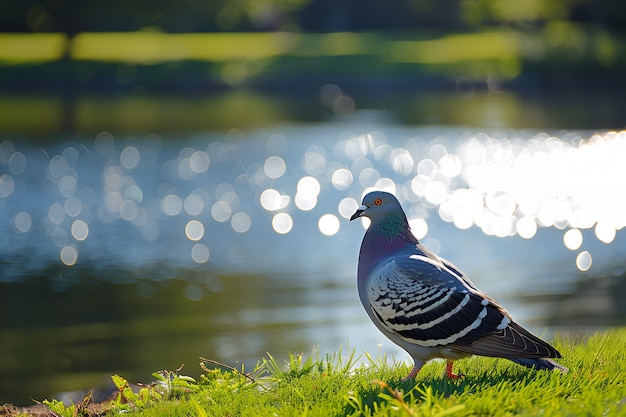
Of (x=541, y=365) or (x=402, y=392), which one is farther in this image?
(x=541, y=365)

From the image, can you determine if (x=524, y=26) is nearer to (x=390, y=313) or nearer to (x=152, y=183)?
(x=152, y=183)

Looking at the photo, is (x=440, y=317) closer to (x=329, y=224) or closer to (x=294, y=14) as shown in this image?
(x=329, y=224)

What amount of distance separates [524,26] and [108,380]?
2360 inches

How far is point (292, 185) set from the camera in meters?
22.8

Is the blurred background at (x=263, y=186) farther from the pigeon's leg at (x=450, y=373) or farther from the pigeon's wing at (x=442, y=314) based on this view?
the pigeon's wing at (x=442, y=314)

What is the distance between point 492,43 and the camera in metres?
62.2

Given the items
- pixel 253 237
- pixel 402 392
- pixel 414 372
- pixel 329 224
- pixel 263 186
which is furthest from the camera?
pixel 263 186

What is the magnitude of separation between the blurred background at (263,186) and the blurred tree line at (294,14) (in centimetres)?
40

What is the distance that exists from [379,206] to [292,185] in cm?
1648

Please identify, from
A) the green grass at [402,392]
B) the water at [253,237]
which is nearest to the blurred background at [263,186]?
the water at [253,237]

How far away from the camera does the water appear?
1206 cm

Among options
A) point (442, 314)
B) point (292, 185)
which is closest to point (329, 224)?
point (292, 185)

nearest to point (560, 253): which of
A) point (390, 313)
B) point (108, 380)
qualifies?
point (108, 380)

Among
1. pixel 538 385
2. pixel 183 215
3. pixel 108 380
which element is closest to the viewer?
pixel 538 385
